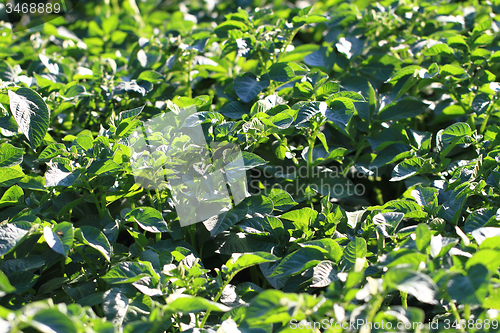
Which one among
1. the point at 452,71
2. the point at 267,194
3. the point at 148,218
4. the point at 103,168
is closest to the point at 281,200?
the point at 267,194

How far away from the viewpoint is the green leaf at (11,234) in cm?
93

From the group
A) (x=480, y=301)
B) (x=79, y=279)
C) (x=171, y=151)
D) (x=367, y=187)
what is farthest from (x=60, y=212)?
(x=367, y=187)

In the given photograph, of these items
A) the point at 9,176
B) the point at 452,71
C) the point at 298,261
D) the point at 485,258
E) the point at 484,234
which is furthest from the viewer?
the point at 452,71

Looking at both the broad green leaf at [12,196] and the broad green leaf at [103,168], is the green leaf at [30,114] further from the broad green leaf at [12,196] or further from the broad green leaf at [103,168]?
the broad green leaf at [103,168]

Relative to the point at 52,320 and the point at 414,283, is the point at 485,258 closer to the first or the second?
the point at 414,283

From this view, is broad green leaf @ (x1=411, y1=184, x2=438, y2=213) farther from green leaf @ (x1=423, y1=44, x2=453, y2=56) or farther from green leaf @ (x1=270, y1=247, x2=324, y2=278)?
green leaf @ (x1=423, y1=44, x2=453, y2=56)

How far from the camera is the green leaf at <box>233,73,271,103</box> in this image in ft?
4.66

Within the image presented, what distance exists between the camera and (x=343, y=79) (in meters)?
1.71

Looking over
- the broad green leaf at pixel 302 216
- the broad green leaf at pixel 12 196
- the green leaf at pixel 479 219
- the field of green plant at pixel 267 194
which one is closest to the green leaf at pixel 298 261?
the field of green plant at pixel 267 194

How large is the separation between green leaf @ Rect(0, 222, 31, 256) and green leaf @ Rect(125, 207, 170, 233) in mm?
236

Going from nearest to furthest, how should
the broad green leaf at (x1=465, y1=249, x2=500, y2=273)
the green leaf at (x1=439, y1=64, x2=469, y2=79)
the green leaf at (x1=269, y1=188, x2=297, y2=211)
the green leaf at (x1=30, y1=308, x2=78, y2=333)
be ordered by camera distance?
the green leaf at (x1=30, y1=308, x2=78, y2=333) → the broad green leaf at (x1=465, y1=249, x2=500, y2=273) → the green leaf at (x1=269, y1=188, x2=297, y2=211) → the green leaf at (x1=439, y1=64, x2=469, y2=79)

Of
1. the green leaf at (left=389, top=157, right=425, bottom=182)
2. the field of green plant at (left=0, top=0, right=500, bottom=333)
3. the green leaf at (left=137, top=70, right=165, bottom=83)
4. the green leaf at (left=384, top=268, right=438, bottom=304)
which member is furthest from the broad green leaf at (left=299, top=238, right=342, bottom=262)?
the green leaf at (left=137, top=70, right=165, bottom=83)

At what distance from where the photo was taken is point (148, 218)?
1.07 m

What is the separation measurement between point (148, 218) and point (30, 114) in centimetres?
52
